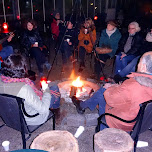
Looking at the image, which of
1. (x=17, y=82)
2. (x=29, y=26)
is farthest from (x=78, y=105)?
(x=29, y=26)

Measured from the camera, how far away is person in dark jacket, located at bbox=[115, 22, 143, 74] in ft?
16.3

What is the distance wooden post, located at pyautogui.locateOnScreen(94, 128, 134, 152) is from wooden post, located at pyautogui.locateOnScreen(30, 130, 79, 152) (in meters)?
0.30

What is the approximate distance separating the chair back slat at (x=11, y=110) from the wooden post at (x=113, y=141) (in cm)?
100

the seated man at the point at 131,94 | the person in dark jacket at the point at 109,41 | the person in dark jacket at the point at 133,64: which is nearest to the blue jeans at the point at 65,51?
the person in dark jacket at the point at 109,41

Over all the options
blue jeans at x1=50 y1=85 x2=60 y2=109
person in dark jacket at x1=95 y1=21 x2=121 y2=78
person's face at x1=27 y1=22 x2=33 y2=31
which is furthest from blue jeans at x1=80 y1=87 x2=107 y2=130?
person's face at x1=27 y1=22 x2=33 y2=31

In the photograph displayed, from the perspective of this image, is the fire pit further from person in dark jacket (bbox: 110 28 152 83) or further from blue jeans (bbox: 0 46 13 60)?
blue jeans (bbox: 0 46 13 60)

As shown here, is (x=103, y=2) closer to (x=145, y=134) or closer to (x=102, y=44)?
(x=102, y=44)

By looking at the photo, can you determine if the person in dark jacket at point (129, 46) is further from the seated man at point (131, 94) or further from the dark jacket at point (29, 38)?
the seated man at point (131, 94)

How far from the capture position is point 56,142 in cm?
209

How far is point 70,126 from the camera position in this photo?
3.34 m

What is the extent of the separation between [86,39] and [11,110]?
4.20 metres

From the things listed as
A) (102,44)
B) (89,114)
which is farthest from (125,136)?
(102,44)

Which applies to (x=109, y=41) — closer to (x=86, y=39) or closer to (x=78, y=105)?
(x=86, y=39)

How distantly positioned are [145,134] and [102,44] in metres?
3.24
